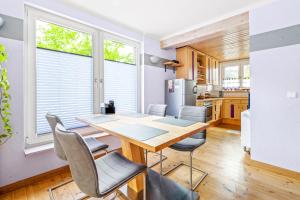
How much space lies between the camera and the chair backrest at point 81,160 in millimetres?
792

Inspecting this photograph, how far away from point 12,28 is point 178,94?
300 centimetres

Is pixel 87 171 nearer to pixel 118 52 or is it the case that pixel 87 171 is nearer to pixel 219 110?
pixel 118 52

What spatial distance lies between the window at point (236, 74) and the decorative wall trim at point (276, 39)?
3.73m

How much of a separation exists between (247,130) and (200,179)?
1.34 metres

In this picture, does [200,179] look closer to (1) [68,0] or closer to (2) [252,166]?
(2) [252,166]

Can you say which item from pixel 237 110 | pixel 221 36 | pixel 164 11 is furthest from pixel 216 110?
pixel 164 11

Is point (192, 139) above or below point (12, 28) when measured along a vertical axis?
below

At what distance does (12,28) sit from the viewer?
5.63 feet

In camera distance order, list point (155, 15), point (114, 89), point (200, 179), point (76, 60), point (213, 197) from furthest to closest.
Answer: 1. point (114, 89)
2. point (155, 15)
3. point (76, 60)
4. point (200, 179)
5. point (213, 197)

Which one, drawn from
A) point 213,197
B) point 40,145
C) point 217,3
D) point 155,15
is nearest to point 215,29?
point 217,3

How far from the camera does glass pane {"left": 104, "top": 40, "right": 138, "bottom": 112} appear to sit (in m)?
2.75

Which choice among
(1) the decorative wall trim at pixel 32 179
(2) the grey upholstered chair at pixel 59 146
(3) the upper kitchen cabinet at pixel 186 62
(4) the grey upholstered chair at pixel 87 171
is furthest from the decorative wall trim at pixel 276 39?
(1) the decorative wall trim at pixel 32 179

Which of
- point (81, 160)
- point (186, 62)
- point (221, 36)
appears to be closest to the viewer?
point (81, 160)

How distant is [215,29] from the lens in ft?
8.71
